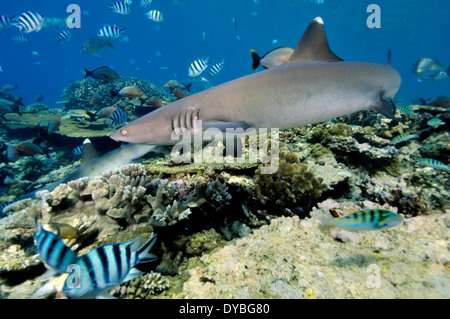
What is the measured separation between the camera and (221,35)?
11631cm

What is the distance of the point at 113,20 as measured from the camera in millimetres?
102000

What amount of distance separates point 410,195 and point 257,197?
7.86 ft

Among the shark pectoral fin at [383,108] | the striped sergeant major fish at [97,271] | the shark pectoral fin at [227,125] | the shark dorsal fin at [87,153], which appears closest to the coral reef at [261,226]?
the striped sergeant major fish at [97,271]

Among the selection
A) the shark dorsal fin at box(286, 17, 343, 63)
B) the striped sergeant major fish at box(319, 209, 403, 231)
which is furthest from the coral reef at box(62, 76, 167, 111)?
the striped sergeant major fish at box(319, 209, 403, 231)

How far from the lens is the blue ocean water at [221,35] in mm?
65312

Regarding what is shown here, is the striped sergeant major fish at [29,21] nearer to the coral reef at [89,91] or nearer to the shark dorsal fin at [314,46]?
the coral reef at [89,91]

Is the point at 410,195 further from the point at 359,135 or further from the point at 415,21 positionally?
the point at 415,21

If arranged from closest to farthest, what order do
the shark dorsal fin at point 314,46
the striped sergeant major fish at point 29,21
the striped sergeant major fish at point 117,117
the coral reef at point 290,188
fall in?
the shark dorsal fin at point 314,46 → the coral reef at point 290,188 → the striped sergeant major fish at point 117,117 → the striped sergeant major fish at point 29,21

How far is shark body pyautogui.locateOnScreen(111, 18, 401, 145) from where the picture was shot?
256cm

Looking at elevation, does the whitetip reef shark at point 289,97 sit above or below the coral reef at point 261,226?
above

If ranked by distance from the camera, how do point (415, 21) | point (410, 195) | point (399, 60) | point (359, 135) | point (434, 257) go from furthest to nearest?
point (399, 60) → point (415, 21) → point (359, 135) → point (410, 195) → point (434, 257)

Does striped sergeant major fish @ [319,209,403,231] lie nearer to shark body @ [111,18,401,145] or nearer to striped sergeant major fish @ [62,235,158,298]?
shark body @ [111,18,401,145]

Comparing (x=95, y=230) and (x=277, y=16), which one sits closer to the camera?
(x=95, y=230)

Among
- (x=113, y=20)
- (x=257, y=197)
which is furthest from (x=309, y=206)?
(x=113, y=20)
